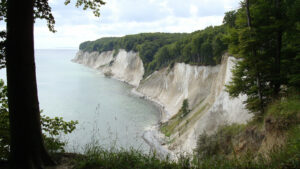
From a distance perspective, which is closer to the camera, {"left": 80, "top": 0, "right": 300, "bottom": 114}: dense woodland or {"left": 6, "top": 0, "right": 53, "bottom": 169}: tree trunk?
{"left": 6, "top": 0, "right": 53, "bottom": 169}: tree trunk

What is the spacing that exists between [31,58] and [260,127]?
39.2 ft

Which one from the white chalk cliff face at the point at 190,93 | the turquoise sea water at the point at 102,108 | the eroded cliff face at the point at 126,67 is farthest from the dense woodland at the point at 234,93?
the eroded cliff face at the point at 126,67

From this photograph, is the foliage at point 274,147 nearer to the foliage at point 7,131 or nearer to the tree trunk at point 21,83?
the tree trunk at point 21,83

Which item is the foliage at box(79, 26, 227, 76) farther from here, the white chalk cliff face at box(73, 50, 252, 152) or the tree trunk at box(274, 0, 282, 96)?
the tree trunk at box(274, 0, 282, 96)

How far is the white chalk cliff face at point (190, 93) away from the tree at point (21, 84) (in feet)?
12.5

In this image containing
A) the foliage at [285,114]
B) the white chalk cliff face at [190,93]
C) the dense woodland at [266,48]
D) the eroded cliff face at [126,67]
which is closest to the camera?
the foliage at [285,114]

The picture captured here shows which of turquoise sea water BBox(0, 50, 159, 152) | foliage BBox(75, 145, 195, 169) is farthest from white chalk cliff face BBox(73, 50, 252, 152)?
turquoise sea water BBox(0, 50, 159, 152)

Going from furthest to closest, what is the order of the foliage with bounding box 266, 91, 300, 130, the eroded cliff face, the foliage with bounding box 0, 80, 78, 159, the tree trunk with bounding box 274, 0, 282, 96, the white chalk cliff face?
the eroded cliff face
the white chalk cliff face
the tree trunk with bounding box 274, 0, 282, 96
the foliage with bounding box 266, 91, 300, 130
the foliage with bounding box 0, 80, 78, 159

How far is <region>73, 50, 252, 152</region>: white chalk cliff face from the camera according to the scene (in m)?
26.8

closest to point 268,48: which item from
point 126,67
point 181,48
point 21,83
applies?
point 21,83

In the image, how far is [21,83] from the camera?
16.0 feet

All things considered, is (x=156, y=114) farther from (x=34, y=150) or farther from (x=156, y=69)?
(x=34, y=150)

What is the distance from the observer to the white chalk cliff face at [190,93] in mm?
26828

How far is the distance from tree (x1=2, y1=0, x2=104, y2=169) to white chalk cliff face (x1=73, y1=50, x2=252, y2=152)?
3805 mm
